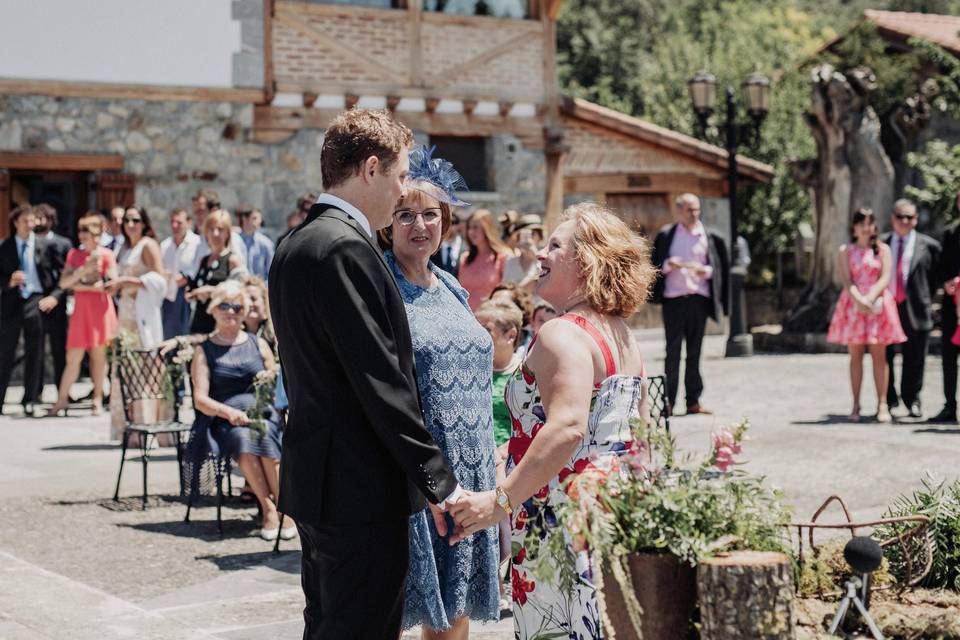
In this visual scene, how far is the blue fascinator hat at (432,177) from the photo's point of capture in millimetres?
4363

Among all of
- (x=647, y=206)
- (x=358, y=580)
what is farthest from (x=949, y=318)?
(x=647, y=206)

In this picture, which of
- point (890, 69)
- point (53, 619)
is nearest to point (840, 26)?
point (890, 69)

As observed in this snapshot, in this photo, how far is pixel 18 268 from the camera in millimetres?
13312

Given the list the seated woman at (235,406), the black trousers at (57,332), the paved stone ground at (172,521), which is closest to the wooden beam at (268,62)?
the black trousers at (57,332)

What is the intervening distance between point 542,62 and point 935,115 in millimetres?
9139

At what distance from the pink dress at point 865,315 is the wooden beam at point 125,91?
9.67 meters

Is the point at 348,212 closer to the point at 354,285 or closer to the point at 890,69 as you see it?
the point at 354,285

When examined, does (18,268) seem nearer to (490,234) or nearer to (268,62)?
(490,234)

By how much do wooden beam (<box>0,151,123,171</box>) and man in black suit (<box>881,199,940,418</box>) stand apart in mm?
Answer: 10283

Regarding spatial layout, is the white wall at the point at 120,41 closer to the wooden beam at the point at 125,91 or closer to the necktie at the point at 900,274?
the wooden beam at the point at 125,91

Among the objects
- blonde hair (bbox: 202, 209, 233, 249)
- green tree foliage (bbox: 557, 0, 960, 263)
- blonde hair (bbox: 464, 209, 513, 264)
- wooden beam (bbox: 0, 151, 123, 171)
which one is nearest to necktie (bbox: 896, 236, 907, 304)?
blonde hair (bbox: 464, 209, 513, 264)

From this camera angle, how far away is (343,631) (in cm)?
329

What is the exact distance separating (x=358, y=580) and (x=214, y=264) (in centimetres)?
708

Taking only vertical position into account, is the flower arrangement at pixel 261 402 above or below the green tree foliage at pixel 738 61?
below
